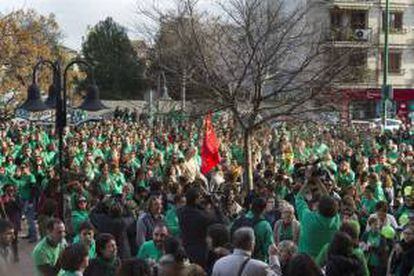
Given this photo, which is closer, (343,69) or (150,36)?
(343,69)

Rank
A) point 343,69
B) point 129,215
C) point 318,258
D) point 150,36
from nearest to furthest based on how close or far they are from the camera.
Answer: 1. point 318,258
2. point 129,215
3. point 343,69
4. point 150,36

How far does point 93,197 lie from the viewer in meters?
12.1

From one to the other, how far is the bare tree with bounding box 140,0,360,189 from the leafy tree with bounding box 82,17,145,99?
130 feet

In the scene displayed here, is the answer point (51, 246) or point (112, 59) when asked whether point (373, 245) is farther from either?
point (112, 59)

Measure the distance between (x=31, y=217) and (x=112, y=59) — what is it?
44684mm

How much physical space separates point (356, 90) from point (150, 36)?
4.82 meters

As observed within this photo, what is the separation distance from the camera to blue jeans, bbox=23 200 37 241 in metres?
15.5

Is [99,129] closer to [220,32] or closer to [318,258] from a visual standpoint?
[220,32]

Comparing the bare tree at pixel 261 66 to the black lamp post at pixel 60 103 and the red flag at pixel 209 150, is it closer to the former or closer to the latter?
the red flag at pixel 209 150

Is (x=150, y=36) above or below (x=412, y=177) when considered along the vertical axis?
above

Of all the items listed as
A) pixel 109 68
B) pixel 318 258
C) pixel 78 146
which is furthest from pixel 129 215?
pixel 109 68

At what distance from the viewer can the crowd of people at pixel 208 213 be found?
6.52 metres

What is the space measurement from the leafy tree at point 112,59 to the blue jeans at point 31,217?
39481 mm

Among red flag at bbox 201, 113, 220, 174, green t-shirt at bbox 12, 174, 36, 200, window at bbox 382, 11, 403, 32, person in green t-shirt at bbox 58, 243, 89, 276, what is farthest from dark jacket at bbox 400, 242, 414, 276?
window at bbox 382, 11, 403, 32
